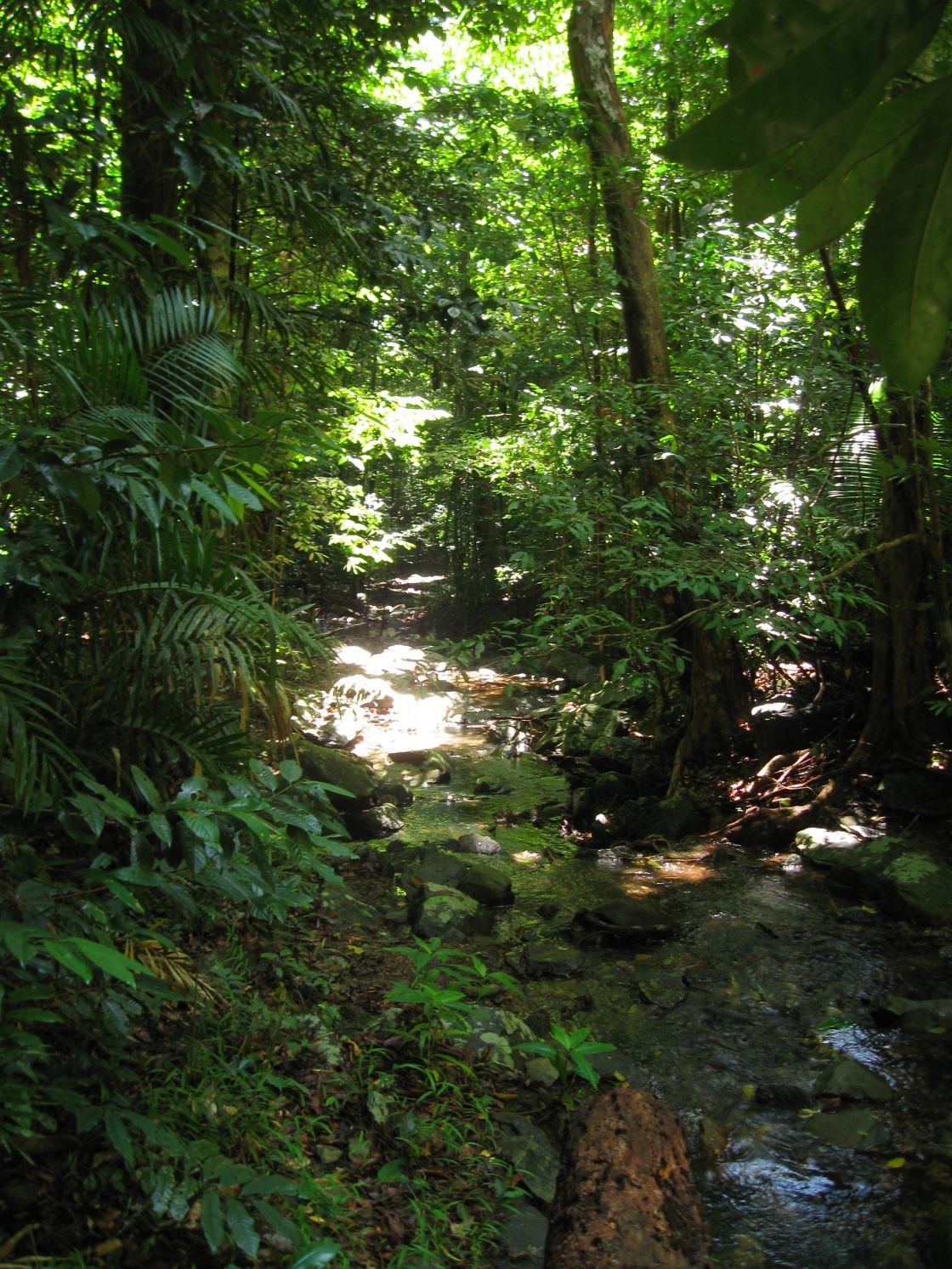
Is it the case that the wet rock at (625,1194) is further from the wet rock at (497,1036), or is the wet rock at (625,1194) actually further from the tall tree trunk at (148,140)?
the tall tree trunk at (148,140)

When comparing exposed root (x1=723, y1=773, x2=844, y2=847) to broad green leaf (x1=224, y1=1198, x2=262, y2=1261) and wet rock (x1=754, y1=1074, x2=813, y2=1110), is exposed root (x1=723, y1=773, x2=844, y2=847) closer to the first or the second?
wet rock (x1=754, y1=1074, x2=813, y2=1110)

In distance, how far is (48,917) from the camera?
173 cm

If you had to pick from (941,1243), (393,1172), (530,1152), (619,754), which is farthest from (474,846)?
(941,1243)

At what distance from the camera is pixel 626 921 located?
4496 millimetres

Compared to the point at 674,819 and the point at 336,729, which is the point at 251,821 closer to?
the point at 674,819

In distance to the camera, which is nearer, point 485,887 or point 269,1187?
point 269,1187

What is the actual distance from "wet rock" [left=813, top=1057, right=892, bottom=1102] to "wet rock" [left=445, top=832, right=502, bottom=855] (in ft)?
9.01

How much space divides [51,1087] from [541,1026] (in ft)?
7.12

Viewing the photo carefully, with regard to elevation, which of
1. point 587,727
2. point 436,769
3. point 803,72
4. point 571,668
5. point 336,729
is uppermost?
point 571,668

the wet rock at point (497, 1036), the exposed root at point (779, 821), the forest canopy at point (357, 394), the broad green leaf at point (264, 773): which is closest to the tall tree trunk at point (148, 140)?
the forest canopy at point (357, 394)

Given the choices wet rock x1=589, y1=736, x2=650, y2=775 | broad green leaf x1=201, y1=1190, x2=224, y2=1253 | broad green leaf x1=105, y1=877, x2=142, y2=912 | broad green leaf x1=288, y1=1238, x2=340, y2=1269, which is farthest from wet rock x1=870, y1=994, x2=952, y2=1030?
wet rock x1=589, y1=736, x2=650, y2=775

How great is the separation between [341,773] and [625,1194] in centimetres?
431

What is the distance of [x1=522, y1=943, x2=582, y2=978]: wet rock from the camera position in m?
4.04

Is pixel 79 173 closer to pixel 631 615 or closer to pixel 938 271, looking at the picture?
pixel 938 271
